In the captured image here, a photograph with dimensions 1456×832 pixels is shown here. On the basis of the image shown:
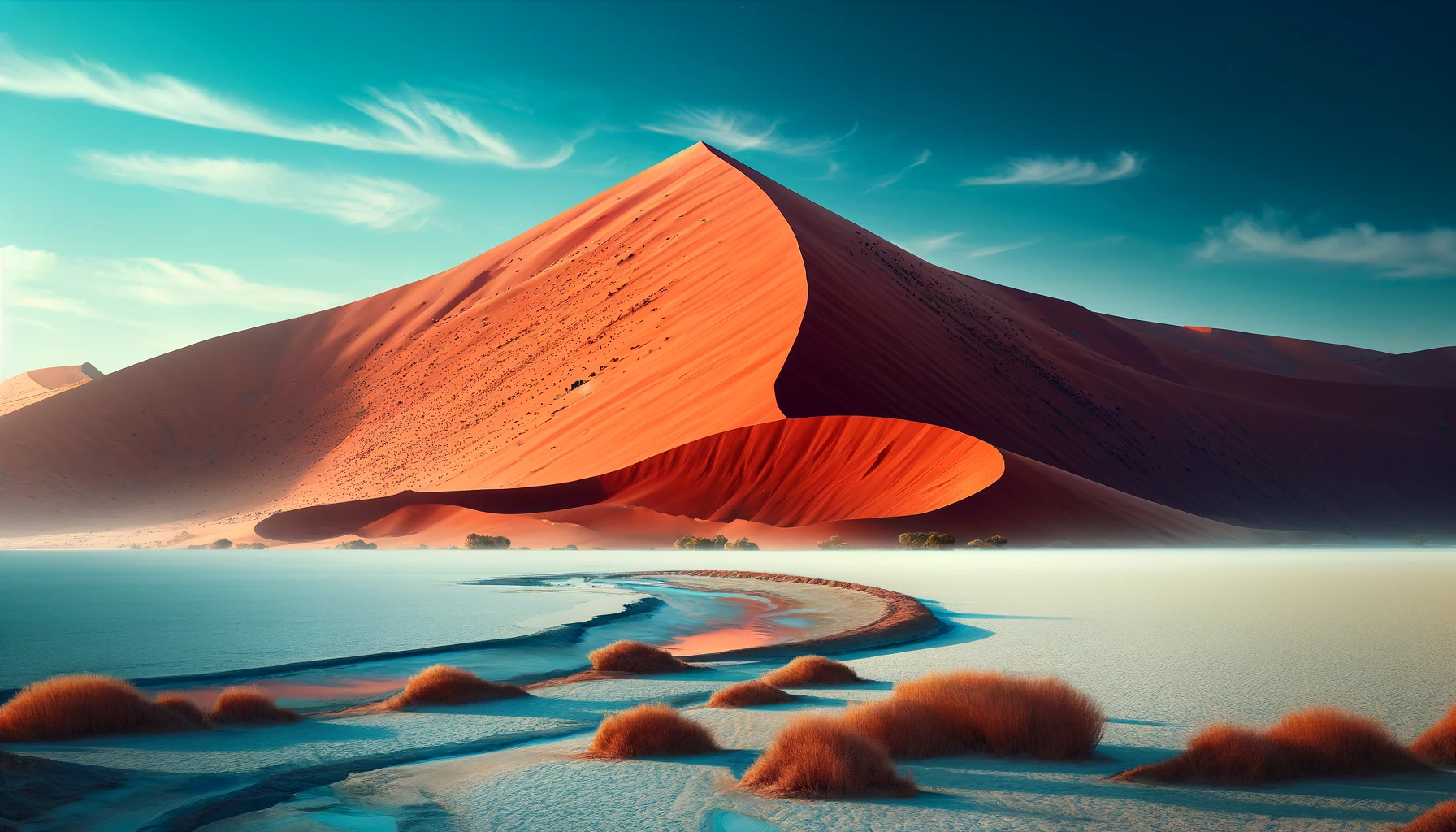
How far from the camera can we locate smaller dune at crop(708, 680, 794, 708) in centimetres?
781

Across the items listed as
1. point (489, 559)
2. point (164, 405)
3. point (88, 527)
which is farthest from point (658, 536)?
point (164, 405)

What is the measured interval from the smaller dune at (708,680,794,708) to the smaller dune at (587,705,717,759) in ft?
4.89

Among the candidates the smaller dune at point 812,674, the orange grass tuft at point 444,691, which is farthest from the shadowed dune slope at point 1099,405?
the orange grass tuft at point 444,691

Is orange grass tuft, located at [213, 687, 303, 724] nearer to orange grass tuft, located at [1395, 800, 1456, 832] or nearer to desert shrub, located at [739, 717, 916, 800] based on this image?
desert shrub, located at [739, 717, 916, 800]

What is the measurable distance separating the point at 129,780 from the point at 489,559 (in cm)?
2408

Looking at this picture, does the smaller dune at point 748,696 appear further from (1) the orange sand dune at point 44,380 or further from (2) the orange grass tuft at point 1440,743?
(1) the orange sand dune at point 44,380

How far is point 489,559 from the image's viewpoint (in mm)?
29219

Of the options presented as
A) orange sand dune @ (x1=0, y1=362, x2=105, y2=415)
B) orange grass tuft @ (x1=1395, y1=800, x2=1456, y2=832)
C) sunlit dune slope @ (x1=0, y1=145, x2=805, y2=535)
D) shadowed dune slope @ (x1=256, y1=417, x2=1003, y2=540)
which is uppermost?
orange sand dune @ (x1=0, y1=362, x2=105, y2=415)

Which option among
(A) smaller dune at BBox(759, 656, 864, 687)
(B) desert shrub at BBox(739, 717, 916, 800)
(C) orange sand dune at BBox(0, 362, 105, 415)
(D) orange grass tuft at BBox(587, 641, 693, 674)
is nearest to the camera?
(B) desert shrub at BBox(739, 717, 916, 800)

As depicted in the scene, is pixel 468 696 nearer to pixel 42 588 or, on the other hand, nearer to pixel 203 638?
pixel 203 638

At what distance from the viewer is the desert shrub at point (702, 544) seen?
3603 cm

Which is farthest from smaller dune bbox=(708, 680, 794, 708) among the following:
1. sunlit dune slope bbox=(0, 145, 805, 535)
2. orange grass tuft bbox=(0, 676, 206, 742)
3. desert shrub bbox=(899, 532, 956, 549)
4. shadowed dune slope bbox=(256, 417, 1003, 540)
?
sunlit dune slope bbox=(0, 145, 805, 535)

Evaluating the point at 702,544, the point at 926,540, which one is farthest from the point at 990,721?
the point at 702,544

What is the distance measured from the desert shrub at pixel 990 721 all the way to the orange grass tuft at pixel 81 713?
473cm
